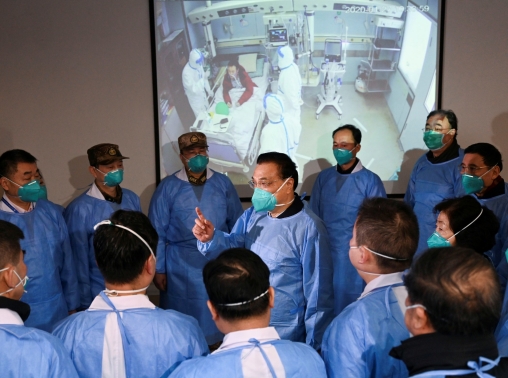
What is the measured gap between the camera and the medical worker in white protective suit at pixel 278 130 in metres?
4.29

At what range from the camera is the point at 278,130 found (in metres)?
4.32

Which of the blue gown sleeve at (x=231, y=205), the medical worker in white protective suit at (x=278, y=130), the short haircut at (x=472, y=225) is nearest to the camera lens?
the short haircut at (x=472, y=225)

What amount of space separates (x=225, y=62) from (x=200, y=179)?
49.1 inches

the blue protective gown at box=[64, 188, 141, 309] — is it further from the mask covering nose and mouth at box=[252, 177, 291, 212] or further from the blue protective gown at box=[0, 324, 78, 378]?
the blue protective gown at box=[0, 324, 78, 378]

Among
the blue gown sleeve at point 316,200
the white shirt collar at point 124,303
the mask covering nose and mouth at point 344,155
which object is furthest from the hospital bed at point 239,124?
the white shirt collar at point 124,303

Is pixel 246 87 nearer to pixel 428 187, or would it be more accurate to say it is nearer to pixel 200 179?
pixel 200 179

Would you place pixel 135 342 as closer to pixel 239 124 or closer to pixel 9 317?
pixel 9 317

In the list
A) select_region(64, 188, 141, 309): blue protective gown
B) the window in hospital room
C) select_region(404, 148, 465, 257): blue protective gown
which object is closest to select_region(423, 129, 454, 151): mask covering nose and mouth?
select_region(404, 148, 465, 257): blue protective gown

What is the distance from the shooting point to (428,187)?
370 cm

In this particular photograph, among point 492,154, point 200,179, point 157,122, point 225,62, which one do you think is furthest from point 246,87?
point 492,154

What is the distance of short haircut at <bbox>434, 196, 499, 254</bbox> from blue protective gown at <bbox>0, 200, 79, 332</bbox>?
1.93 m

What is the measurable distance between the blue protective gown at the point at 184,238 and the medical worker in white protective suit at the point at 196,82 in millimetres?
1002

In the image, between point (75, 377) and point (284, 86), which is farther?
point (284, 86)

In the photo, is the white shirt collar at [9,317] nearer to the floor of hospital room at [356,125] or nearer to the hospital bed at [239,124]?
the hospital bed at [239,124]
